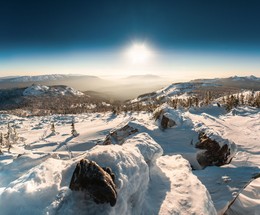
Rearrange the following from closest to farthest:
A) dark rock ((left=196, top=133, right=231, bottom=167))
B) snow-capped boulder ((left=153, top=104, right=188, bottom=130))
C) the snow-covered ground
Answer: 1. the snow-covered ground
2. dark rock ((left=196, top=133, right=231, bottom=167))
3. snow-capped boulder ((left=153, top=104, right=188, bottom=130))

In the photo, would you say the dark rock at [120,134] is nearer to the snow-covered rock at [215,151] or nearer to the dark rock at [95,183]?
the snow-covered rock at [215,151]

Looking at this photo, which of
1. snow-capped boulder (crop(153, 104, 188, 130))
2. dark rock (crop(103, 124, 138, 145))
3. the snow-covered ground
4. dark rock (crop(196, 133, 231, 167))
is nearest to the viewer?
the snow-covered ground

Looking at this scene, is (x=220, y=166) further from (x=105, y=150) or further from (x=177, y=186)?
(x=105, y=150)

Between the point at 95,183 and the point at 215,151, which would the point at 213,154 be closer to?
the point at 215,151

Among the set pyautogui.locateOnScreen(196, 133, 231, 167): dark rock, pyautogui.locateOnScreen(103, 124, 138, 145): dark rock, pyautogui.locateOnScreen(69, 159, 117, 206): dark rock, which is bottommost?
pyautogui.locateOnScreen(196, 133, 231, 167): dark rock

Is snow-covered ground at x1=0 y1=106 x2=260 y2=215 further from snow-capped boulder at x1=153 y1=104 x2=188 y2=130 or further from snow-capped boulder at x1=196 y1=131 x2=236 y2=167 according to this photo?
snow-capped boulder at x1=153 y1=104 x2=188 y2=130

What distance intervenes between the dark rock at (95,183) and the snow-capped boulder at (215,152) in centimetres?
Result: 1305

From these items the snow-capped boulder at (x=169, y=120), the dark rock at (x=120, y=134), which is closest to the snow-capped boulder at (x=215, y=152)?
the snow-capped boulder at (x=169, y=120)

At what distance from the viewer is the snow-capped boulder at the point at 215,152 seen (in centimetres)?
1825

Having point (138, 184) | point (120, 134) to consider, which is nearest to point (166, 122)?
point (120, 134)

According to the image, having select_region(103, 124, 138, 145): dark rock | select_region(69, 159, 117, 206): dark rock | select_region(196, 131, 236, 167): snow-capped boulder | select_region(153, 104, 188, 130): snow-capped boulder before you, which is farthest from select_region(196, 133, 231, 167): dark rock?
select_region(69, 159, 117, 206): dark rock

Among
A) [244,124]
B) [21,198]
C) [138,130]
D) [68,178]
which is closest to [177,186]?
[68,178]

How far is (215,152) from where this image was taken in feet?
60.3

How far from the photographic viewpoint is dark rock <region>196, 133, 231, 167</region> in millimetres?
18234
